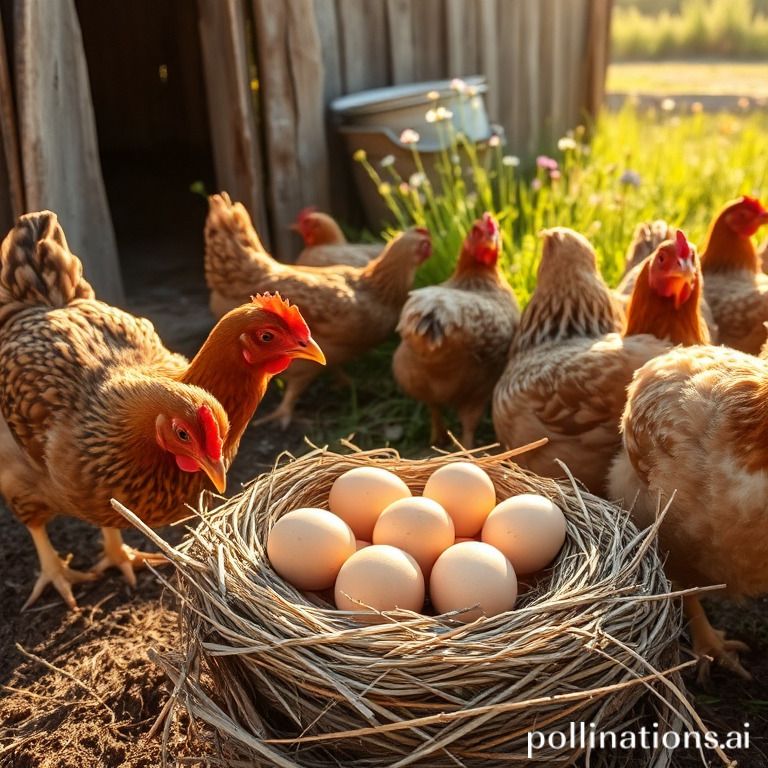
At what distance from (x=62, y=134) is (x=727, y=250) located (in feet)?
11.7

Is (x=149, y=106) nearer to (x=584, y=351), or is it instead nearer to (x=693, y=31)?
(x=693, y=31)

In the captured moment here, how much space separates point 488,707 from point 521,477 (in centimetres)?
97

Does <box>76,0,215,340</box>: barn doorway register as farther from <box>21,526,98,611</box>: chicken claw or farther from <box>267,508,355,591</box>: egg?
<box>267,508,355,591</box>: egg

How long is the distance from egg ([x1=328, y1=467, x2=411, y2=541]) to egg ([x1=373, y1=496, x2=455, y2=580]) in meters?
0.11

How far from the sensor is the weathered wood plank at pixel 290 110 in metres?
4.86

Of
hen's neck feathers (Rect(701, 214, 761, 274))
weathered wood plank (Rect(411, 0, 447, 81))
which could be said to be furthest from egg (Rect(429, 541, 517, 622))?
weathered wood plank (Rect(411, 0, 447, 81))

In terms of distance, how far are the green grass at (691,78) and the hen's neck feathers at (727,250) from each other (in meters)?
4.55

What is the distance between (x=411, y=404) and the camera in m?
4.25

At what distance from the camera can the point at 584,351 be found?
290 centimetres

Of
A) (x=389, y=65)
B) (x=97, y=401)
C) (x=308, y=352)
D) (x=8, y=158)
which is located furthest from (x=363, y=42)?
(x=97, y=401)

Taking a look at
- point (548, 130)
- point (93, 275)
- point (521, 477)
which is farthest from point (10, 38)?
point (548, 130)

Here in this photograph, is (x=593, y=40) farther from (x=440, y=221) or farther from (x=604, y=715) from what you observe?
(x=604, y=715)

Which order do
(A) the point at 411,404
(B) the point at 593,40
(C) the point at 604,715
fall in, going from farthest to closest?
1. (B) the point at 593,40
2. (A) the point at 411,404
3. (C) the point at 604,715

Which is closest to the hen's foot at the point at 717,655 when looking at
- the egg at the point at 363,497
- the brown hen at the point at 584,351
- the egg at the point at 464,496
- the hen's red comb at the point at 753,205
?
the brown hen at the point at 584,351
